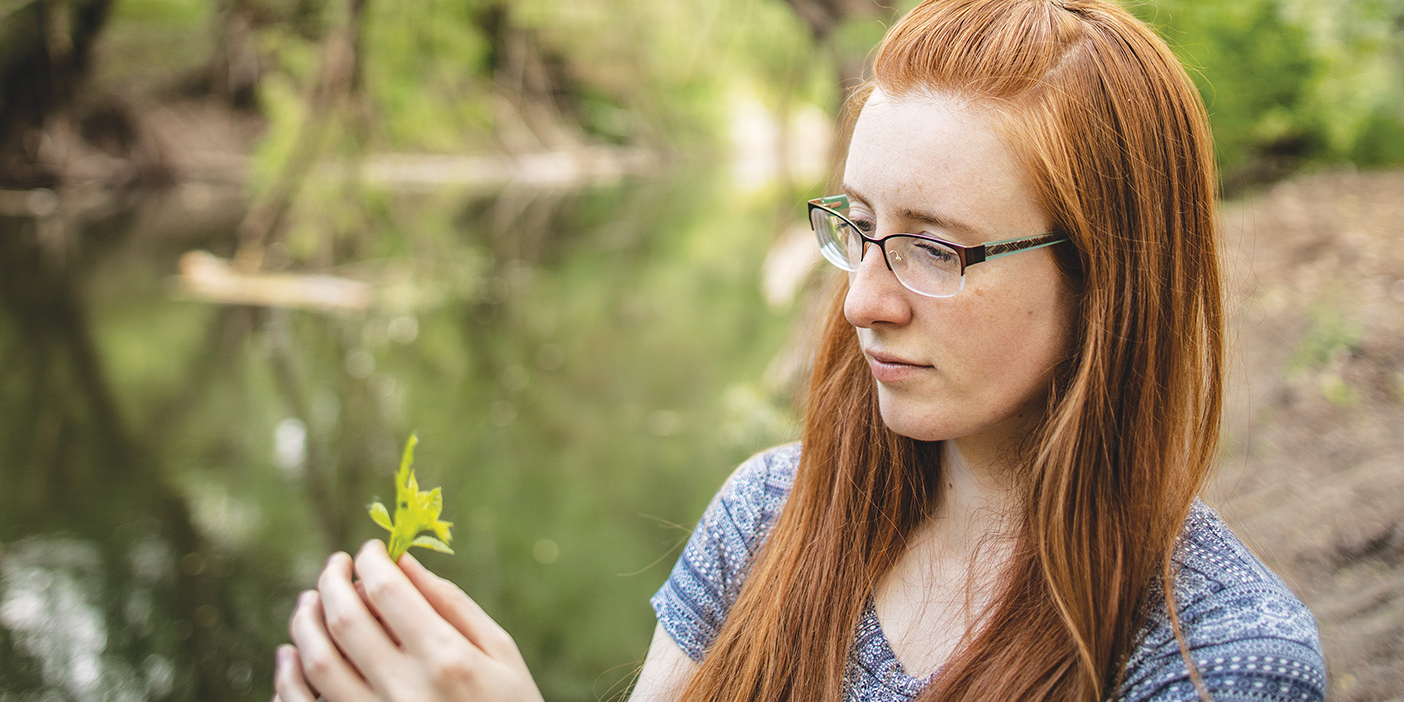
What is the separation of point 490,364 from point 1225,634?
8318 millimetres

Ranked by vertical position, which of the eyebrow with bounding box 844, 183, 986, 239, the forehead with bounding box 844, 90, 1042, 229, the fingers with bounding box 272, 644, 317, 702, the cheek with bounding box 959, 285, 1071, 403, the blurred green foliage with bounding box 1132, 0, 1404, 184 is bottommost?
the blurred green foliage with bounding box 1132, 0, 1404, 184

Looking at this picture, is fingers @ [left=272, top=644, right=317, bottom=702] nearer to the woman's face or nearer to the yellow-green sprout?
the yellow-green sprout

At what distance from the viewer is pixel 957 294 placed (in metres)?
1.21

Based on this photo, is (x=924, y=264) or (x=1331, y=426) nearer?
(x=924, y=264)

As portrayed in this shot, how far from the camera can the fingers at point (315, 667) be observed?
1.08m

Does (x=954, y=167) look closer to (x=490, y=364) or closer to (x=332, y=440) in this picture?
(x=332, y=440)

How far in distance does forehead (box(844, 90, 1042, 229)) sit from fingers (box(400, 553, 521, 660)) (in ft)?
2.03

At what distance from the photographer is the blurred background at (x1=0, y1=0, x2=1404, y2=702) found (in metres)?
4.44

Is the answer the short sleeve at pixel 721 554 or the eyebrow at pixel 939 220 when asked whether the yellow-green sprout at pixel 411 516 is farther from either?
the eyebrow at pixel 939 220

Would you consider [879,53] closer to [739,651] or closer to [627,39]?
[739,651]

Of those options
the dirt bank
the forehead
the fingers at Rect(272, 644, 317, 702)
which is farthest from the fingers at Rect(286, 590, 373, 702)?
the dirt bank

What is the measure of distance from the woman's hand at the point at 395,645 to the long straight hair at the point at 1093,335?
14.5 inches

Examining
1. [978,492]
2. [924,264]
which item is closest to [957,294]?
[924,264]

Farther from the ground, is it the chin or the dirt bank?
the chin
